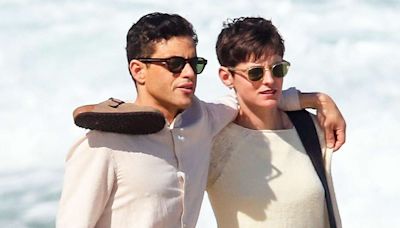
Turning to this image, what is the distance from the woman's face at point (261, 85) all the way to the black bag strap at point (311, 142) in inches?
6.1

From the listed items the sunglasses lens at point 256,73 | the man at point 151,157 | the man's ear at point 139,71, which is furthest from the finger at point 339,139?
the man's ear at point 139,71

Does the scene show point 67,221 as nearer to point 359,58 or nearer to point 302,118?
point 302,118

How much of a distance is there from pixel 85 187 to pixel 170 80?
1.55 feet

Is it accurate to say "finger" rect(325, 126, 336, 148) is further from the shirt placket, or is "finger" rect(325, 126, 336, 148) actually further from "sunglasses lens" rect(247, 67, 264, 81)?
the shirt placket

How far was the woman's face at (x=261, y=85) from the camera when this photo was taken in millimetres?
3713

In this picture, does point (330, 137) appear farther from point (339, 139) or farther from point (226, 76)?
point (226, 76)

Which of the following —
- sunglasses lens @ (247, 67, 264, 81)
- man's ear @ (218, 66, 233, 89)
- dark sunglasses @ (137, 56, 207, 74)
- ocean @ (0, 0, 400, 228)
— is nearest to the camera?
dark sunglasses @ (137, 56, 207, 74)

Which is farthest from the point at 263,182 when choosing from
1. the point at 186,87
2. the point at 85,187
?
the point at 85,187

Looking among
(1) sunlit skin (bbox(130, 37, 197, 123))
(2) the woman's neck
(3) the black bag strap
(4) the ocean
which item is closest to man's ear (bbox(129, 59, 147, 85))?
(1) sunlit skin (bbox(130, 37, 197, 123))

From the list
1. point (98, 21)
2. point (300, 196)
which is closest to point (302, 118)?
point (300, 196)

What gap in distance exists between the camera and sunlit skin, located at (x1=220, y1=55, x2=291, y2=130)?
3729 mm

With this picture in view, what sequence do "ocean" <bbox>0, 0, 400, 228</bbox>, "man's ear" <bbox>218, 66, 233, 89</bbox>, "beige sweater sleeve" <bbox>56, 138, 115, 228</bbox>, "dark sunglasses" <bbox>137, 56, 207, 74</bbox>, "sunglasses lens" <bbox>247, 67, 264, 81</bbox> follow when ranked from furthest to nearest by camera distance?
"ocean" <bbox>0, 0, 400, 228</bbox>
"man's ear" <bbox>218, 66, 233, 89</bbox>
"sunglasses lens" <bbox>247, 67, 264, 81</bbox>
"dark sunglasses" <bbox>137, 56, 207, 74</bbox>
"beige sweater sleeve" <bbox>56, 138, 115, 228</bbox>

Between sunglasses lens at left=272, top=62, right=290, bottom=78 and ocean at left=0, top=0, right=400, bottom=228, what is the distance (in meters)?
8.79

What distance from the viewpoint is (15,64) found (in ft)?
65.5
